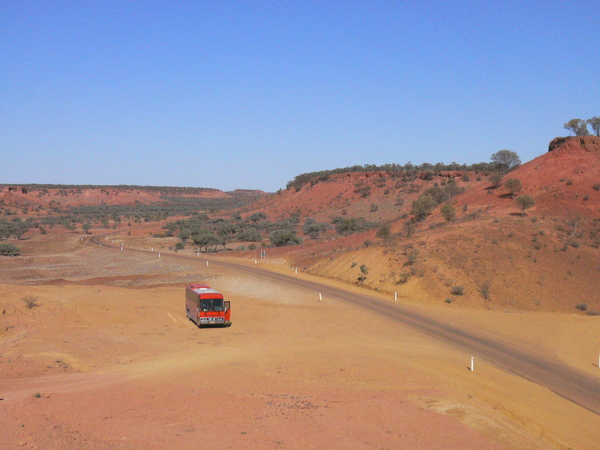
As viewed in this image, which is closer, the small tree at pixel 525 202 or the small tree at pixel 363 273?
the small tree at pixel 363 273

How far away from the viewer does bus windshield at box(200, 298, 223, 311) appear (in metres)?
27.4

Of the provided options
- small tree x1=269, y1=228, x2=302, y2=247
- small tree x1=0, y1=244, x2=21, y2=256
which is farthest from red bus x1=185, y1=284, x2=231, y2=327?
small tree x1=0, y1=244, x2=21, y2=256

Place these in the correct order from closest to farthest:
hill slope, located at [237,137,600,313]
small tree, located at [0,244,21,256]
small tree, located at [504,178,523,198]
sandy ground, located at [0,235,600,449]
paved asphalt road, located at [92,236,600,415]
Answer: sandy ground, located at [0,235,600,449] → paved asphalt road, located at [92,236,600,415] → hill slope, located at [237,137,600,313] → small tree, located at [504,178,523,198] → small tree, located at [0,244,21,256]

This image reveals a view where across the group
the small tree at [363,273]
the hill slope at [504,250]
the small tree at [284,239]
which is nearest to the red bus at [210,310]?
the hill slope at [504,250]

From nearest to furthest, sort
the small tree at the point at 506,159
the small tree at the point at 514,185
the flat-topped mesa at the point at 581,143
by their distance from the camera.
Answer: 1. the small tree at the point at 514,185
2. the flat-topped mesa at the point at 581,143
3. the small tree at the point at 506,159

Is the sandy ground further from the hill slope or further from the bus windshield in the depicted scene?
the hill slope

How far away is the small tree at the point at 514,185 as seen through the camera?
181 feet

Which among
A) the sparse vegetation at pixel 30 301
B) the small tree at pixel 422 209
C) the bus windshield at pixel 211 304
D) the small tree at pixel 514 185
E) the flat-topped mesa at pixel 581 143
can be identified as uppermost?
the flat-topped mesa at pixel 581 143

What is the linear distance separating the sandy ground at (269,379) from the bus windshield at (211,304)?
1.14m

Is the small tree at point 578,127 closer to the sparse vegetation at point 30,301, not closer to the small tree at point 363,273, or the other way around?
the small tree at point 363,273

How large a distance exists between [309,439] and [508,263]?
1149 inches

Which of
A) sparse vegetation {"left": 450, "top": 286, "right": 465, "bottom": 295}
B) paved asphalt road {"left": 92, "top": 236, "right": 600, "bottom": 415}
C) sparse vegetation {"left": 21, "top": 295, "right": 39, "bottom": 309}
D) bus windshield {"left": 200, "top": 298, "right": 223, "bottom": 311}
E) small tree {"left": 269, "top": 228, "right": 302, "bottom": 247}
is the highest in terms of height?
small tree {"left": 269, "top": 228, "right": 302, "bottom": 247}

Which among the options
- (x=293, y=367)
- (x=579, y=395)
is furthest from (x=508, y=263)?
(x=293, y=367)

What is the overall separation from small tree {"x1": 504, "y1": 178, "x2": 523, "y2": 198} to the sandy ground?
27348 millimetres
